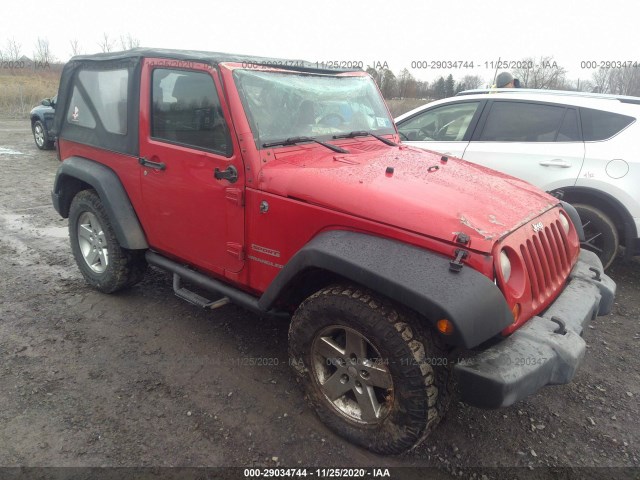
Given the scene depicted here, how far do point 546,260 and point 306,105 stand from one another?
1.82 metres

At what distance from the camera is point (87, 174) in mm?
3779

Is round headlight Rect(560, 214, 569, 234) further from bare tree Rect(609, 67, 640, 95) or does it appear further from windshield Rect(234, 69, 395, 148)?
bare tree Rect(609, 67, 640, 95)

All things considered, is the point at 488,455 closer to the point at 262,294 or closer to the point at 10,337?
the point at 262,294

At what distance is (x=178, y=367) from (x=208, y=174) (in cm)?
136

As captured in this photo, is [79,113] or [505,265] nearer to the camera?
[505,265]

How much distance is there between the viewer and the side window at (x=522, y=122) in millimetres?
4859

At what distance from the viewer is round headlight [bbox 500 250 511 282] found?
2219mm

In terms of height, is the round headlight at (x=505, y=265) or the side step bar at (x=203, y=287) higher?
the round headlight at (x=505, y=265)

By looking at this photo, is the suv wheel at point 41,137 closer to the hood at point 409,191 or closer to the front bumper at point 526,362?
the hood at point 409,191

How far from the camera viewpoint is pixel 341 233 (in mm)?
2379

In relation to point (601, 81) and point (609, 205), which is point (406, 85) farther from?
point (609, 205)

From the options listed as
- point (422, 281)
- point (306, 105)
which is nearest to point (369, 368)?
point (422, 281)

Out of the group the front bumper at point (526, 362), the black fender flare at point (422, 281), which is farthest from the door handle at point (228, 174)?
the front bumper at point (526, 362)

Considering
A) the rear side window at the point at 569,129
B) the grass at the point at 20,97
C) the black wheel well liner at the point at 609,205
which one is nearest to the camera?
the black wheel well liner at the point at 609,205
